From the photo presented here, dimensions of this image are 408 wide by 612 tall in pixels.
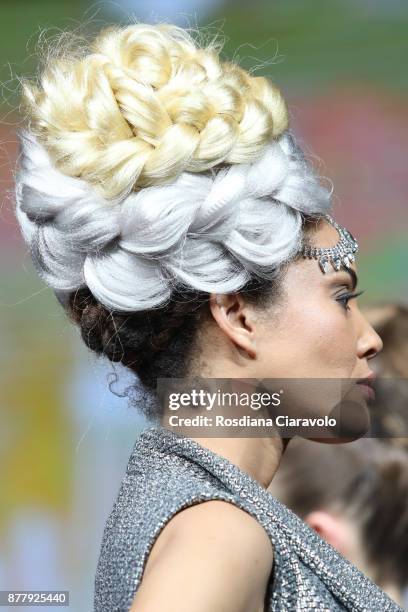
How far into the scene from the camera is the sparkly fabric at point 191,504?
1109mm

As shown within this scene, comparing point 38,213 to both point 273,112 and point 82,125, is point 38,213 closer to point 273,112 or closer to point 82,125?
point 82,125

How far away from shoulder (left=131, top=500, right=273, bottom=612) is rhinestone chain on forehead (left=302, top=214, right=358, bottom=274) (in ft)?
1.22

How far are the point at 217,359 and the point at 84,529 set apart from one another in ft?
4.83

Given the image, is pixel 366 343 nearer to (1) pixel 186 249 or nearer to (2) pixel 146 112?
(1) pixel 186 249

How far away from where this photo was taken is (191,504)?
43.3 inches

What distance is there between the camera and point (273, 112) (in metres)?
Answer: 1.37

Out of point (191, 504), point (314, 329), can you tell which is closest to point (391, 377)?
point (314, 329)

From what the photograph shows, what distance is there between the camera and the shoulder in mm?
960

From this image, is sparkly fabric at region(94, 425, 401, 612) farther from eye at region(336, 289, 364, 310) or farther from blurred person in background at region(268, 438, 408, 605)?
blurred person in background at region(268, 438, 408, 605)

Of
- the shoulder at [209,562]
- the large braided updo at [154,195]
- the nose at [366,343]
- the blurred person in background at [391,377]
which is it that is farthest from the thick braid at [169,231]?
the blurred person in background at [391,377]

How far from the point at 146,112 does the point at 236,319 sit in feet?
0.90

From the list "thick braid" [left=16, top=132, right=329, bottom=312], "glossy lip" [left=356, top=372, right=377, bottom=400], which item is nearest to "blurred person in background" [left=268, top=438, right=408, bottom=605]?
"glossy lip" [left=356, top=372, right=377, bottom=400]

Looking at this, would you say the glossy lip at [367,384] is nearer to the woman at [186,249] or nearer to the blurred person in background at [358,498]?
the woman at [186,249]

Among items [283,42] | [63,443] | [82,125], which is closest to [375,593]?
[82,125]
